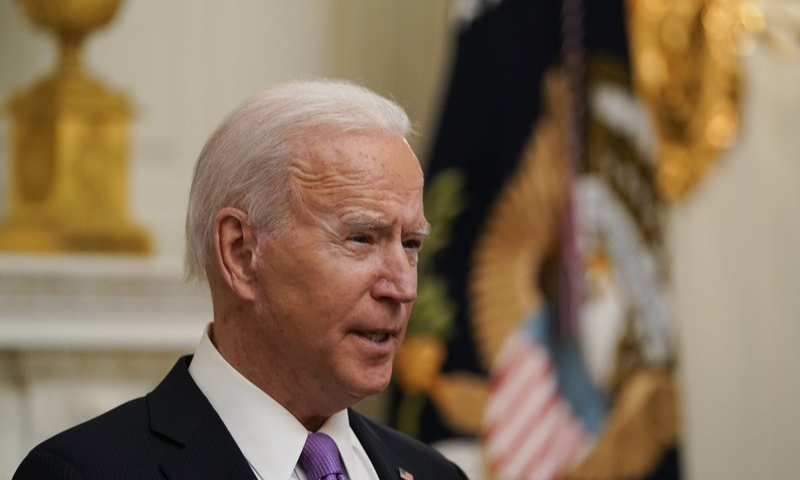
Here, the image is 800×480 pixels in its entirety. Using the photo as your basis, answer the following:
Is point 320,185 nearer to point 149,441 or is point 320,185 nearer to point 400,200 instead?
point 400,200

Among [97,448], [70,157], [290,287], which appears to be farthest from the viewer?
[70,157]

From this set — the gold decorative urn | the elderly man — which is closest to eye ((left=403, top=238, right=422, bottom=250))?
the elderly man

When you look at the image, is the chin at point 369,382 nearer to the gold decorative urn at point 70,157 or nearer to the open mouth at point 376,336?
the open mouth at point 376,336

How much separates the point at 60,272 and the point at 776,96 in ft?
10.8

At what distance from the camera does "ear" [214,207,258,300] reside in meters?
2.40

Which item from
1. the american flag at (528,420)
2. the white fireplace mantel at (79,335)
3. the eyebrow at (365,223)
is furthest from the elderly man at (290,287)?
the american flag at (528,420)

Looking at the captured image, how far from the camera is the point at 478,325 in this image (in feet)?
18.5

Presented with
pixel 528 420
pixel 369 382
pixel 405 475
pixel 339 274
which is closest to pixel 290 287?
pixel 339 274

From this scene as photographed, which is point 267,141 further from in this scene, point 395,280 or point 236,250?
point 395,280

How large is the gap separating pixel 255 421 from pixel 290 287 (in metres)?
0.23

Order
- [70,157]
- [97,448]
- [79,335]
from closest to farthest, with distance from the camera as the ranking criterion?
[97,448] → [79,335] → [70,157]

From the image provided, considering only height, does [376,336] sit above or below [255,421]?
above

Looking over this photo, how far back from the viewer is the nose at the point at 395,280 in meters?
2.34

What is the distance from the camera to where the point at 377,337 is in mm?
2379
